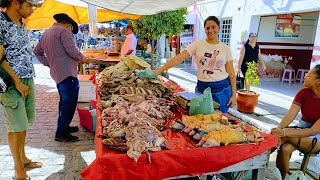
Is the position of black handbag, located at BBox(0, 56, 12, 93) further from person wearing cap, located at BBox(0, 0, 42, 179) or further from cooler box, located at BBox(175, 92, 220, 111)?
cooler box, located at BBox(175, 92, 220, 111)

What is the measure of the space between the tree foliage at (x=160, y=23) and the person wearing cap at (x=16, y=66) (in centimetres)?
440

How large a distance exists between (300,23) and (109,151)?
1074 cm

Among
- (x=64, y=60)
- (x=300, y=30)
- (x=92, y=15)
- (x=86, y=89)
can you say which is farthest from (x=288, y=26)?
(x=64, y=60)

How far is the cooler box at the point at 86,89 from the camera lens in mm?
6668

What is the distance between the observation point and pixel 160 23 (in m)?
7.06

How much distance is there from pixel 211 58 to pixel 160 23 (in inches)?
155

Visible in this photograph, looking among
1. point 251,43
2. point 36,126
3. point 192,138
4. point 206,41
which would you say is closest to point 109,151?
point 192,138

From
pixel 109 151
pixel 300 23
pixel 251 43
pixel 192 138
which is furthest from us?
pixel 300 23

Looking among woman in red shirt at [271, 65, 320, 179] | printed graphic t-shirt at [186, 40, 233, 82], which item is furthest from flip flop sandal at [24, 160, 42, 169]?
woman in red shirt at [271, 65, 320, 179]

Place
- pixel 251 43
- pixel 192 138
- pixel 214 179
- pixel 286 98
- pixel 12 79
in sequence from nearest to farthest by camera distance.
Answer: pixel 192 138 → pixel 214 179 → pixel 12 79 → pixel 251 43 → pixel 286 98

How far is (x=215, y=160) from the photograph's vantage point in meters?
1.94

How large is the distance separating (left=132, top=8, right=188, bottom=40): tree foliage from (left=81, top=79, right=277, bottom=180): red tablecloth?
17.5 feet

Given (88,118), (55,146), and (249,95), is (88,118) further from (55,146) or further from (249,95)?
(249,95)

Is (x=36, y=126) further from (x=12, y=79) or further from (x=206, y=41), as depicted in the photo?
(x=206, y=41)
